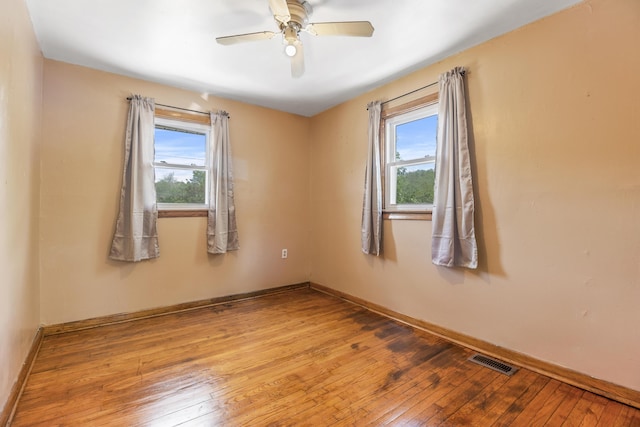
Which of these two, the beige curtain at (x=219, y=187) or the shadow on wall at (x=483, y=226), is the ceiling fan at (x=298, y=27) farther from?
the beige curtain at (x=219, y=187)

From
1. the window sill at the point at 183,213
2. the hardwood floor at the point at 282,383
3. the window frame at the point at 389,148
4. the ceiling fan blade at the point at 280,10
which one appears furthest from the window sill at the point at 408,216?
the window sill at the point at 183,213

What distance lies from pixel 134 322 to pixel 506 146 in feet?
11.9

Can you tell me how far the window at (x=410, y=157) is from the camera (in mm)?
2801

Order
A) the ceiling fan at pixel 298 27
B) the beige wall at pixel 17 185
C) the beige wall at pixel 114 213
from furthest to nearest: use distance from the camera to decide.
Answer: the beige wall at pixel 114 213 < the ceiling fan at pixel 298 27 < the beige wall at pixel 17 185

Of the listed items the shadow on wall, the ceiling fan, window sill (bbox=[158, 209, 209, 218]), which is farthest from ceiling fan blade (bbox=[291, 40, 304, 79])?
window sill (bbox=[158, 209, 209, 218])

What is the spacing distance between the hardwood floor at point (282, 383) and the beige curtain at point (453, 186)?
755 mm

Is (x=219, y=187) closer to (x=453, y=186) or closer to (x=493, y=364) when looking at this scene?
(x=453, y=186)

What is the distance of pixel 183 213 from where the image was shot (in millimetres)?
3219

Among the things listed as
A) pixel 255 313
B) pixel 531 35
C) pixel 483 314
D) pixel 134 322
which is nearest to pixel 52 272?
pixel 134 322

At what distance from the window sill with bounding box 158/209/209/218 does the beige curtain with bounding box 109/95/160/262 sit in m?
0.14

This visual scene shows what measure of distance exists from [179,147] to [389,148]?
7.56 ft

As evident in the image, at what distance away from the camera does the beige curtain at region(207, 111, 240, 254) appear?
3.33 m

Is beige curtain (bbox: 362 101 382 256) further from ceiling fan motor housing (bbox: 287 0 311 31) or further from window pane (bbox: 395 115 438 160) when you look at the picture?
ceiling fan motor housing (bbox: 287 0 311 31)

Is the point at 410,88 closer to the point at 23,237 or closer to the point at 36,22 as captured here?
the point at 36,22
